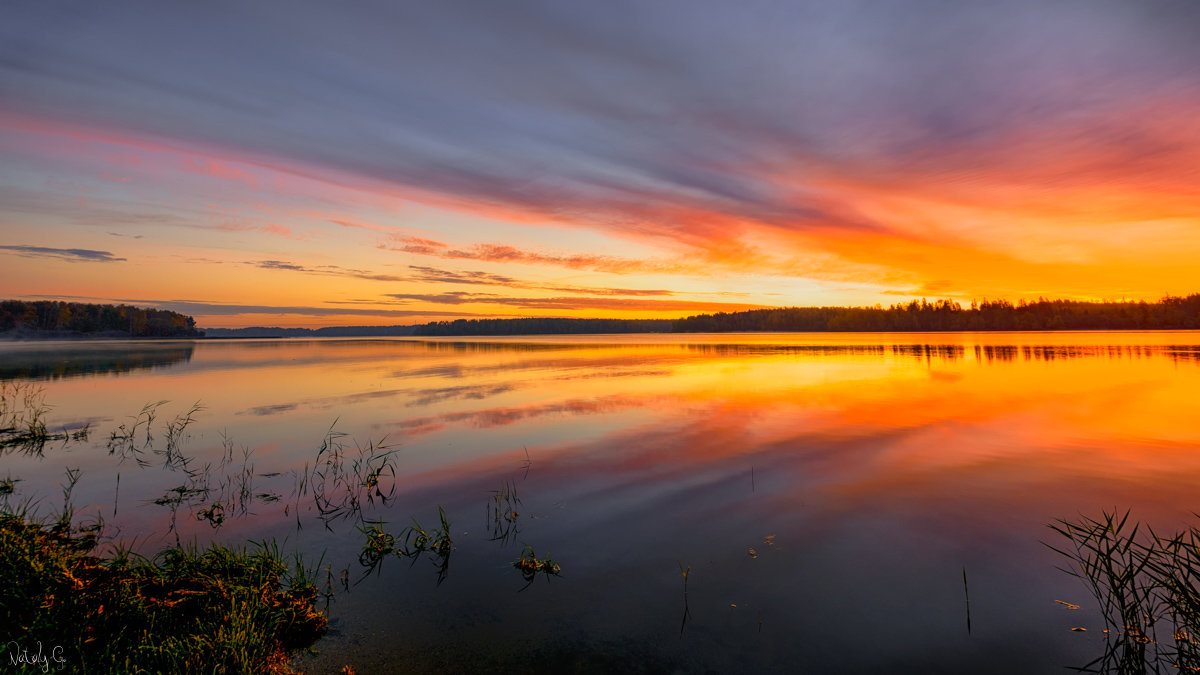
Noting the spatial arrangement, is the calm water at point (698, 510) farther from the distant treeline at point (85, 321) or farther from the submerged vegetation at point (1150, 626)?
the distant treeline at point (85, 321)

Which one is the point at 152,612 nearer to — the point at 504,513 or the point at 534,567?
the point at 534,567

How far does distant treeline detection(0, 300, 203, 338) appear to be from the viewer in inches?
5231

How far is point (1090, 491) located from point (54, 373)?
5844cm

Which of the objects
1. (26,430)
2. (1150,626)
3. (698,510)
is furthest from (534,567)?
(26,430)

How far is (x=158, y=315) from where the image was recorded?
15962 cm

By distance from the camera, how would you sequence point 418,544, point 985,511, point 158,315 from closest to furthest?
point 418,544 < point 985,511 < point 158,315

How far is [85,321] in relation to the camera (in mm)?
145000

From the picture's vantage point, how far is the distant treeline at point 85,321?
436ft

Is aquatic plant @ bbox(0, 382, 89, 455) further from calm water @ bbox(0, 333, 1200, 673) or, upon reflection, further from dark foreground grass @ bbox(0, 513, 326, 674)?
dark foreground grass @ bbox(0, 513, 326, 674)

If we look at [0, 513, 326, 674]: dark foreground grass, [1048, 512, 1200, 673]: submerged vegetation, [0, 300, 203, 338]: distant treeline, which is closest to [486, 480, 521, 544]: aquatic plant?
[0, 513, 326, 674]: dark foreground grass

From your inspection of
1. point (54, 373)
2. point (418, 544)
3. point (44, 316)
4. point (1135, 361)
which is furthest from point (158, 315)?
point (1135, 361)

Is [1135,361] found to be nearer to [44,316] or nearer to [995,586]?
[995,586]

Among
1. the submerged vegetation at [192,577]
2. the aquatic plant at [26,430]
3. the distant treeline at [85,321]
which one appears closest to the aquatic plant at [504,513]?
the submerged vegetation at [192,577]

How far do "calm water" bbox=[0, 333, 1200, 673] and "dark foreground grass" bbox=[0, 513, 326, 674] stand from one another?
59 cm
